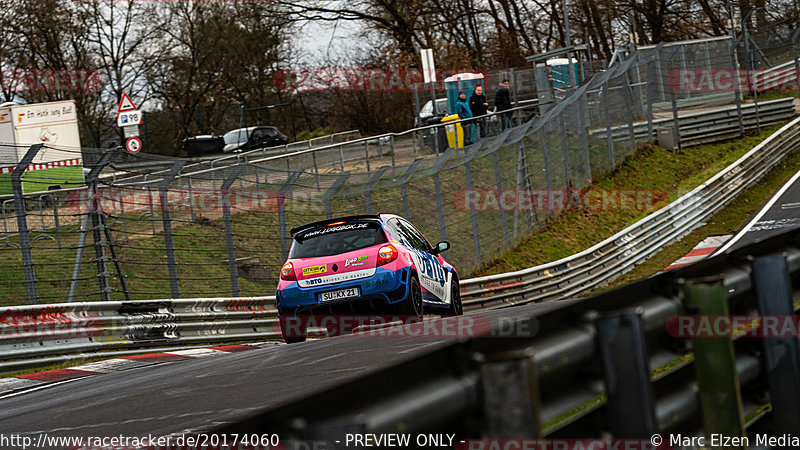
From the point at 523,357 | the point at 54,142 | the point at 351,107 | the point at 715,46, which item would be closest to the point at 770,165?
the point at 715,46

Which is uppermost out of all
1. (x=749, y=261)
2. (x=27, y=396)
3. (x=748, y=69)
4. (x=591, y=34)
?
(x=591, y=34)

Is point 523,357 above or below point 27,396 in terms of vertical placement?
above

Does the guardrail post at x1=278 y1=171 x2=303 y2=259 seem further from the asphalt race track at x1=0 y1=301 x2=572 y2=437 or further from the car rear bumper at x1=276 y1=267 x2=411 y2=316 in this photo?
the asphalt race track at x1=0 y1=301 x2=572 y2=437

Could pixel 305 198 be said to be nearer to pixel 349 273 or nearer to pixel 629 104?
pixel 349 273

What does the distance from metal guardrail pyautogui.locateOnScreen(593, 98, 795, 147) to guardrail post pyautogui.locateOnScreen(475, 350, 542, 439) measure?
3212cm

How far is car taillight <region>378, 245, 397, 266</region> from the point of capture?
12.9 m

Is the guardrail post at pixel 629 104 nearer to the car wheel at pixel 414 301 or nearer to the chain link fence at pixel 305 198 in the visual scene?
the chain link fence at pixel 305 198

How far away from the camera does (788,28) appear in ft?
135

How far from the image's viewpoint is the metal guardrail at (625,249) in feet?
68.8

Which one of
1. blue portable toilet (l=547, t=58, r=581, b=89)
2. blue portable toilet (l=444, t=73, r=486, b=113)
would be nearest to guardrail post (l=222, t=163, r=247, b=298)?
blue portable toilet (l=547, t=58, r=581, b=89)

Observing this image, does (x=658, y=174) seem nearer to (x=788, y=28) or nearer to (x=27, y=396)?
(x=788, y=28)

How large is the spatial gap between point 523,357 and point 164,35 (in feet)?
181

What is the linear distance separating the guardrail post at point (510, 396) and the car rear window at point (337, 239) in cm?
1064

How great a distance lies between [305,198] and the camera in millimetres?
17766
